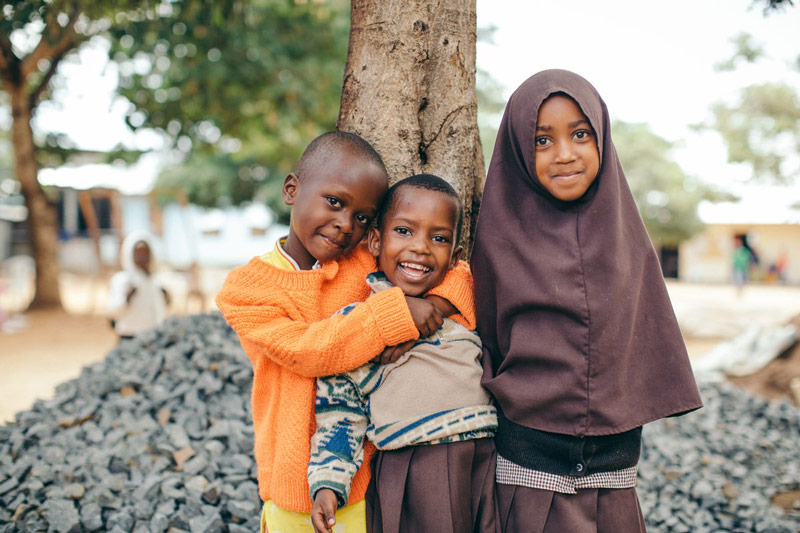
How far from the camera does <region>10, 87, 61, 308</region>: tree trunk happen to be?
11.3 metres

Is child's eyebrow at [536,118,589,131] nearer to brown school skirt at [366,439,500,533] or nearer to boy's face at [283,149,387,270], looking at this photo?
boy's face at [283,149,387,270]

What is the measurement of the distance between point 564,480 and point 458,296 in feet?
1.92

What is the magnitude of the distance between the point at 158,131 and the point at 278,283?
34.4 feet

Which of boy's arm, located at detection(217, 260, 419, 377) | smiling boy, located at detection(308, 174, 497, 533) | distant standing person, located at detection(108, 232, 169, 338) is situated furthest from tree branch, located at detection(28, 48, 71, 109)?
smiling boy, located at detection(308, 174, 497, 533)

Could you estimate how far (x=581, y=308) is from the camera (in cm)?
160

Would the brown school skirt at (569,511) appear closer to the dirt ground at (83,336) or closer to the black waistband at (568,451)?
the black waistband at (568,451)

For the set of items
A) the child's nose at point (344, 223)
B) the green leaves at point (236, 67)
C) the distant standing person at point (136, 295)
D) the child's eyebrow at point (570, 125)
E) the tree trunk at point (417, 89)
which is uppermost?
the green leaves at point (236, 67)

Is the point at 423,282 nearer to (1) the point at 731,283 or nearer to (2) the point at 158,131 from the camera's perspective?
(2) the point at 158,131

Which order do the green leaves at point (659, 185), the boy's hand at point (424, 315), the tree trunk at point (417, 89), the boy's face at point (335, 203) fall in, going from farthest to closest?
1. the green leaves at point (659, 185)
2. the tree trunk at point (417, 89)
3. the boy's face at point (335, 203)
4. the boy's hand at point (424, 315)

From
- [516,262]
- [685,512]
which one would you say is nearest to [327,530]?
[516,262]

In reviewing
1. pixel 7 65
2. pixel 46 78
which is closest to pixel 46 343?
pixel 7 65

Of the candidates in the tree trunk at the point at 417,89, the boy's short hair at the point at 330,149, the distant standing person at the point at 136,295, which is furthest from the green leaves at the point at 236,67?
the boy's short hair at the point at 330,149

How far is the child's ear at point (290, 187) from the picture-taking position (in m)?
1.84

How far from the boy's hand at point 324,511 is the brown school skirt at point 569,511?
487mm
